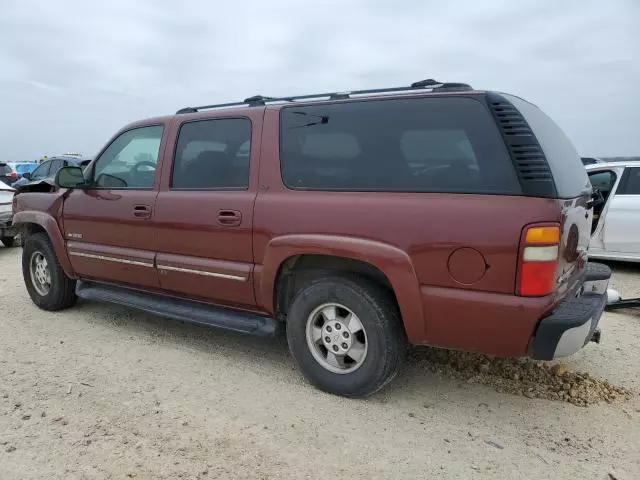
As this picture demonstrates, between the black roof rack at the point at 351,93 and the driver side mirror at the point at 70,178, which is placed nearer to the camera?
the black roof rack at the point at 351,93

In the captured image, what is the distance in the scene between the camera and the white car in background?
6777mm

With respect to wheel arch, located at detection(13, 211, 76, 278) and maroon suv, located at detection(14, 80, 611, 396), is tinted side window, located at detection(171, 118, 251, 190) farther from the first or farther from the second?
wheel arch, located at detection(13, 211, 76, 278)

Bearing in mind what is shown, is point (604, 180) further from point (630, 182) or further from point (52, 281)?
point (52, 281)

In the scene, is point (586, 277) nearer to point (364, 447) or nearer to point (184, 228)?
point (364, 447)

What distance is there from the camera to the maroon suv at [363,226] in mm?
2646

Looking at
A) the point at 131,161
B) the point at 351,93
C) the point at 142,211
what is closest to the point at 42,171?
the point at 131,161

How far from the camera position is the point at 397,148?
3.01 metres

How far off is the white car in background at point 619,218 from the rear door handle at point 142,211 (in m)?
5.75

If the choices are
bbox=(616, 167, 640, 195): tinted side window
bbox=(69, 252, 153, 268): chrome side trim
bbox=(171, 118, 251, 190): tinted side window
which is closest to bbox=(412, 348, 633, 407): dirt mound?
bbox=(171, 118, 251, 190): tinted side window

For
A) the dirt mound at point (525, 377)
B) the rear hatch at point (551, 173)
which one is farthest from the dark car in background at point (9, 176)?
the rear hatch at point (551, 173)

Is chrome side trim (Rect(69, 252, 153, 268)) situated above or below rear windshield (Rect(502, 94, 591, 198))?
below

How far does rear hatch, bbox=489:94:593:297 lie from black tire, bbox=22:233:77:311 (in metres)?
4.28

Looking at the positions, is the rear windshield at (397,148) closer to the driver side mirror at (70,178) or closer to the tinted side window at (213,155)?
the tinted side window at (213,155)

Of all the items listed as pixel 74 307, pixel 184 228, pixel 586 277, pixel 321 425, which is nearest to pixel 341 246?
pixel 321 425
